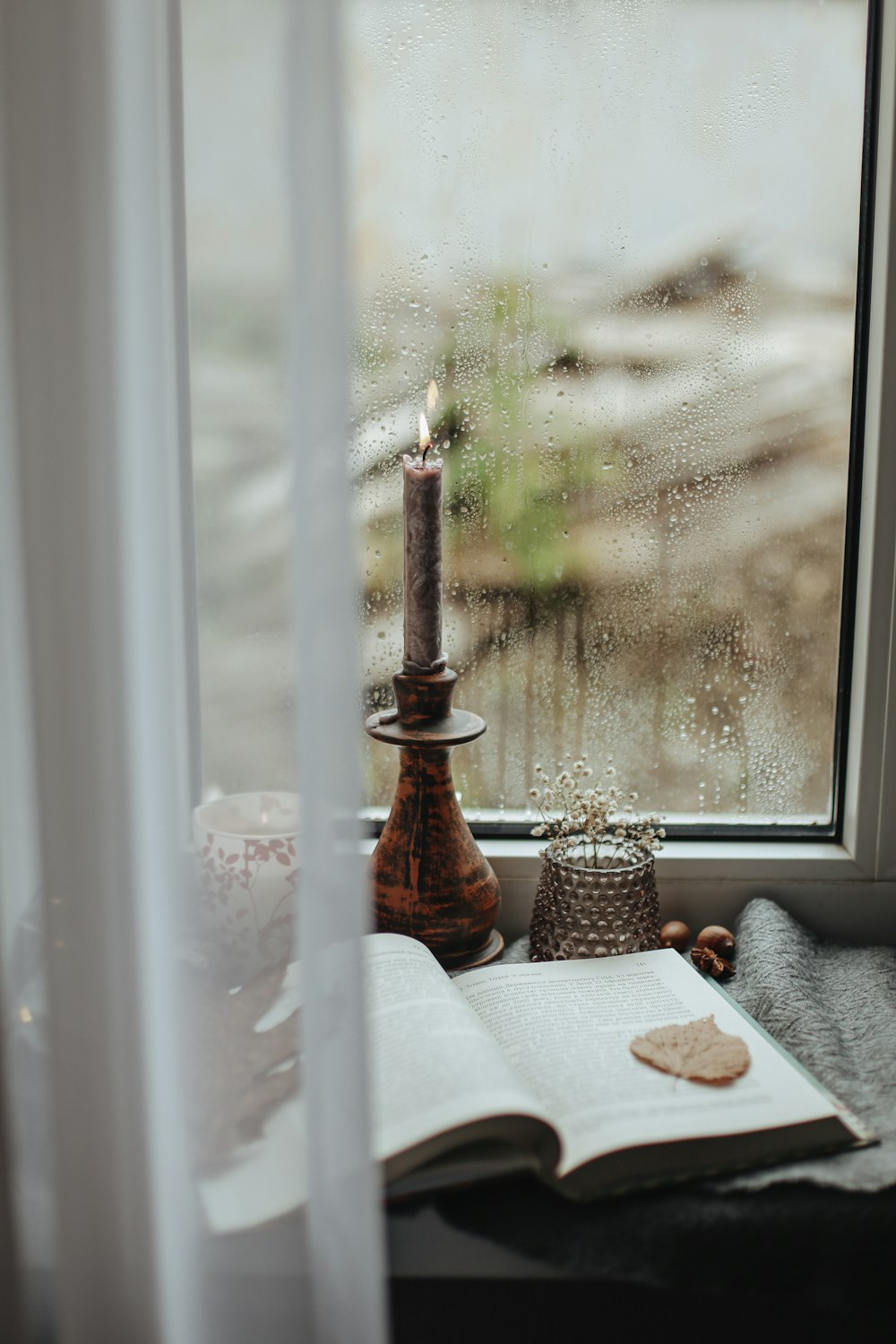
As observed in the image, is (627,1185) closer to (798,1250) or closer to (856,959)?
(798,1250)

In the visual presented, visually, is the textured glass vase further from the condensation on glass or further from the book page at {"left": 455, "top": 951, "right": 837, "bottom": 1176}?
the condensation on glass

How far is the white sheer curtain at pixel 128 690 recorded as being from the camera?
50 cm

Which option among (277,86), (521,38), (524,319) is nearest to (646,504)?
(524,319)

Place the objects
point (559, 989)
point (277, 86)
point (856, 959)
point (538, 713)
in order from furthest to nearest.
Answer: point (538, 713) → point (856, 959) → point (559, 989) → point (277, 86)

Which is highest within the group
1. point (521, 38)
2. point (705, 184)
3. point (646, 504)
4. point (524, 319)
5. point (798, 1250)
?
point (521, 38)

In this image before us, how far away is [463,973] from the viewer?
2.75 ft

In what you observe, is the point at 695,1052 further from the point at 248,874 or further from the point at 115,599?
the point at 115,599

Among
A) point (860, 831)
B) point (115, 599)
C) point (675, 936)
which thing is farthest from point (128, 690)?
point (860, 831)

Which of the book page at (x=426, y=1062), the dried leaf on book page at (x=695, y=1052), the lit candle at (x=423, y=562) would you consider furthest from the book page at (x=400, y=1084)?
the lit candle at (x=423, y=562)

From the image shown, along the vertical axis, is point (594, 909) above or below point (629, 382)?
below

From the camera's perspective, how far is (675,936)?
36.4 inches

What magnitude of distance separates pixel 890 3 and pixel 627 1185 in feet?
3.02

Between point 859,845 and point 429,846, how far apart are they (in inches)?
16.2

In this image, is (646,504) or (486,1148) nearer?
(486,1148)
